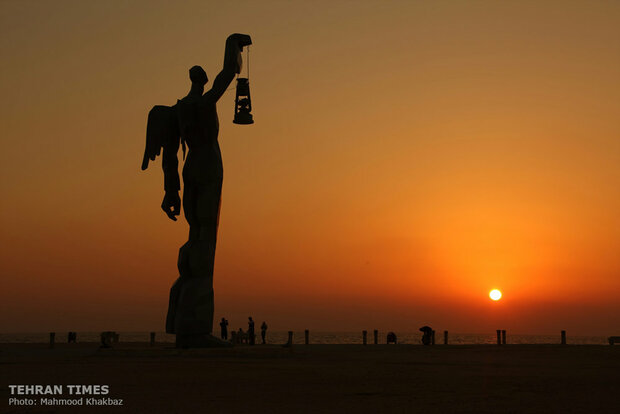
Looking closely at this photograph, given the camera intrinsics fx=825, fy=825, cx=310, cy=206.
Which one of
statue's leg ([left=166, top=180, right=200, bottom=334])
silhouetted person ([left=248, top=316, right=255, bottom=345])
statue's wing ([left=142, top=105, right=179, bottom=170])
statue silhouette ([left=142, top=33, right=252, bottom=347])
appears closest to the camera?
statue silhouette ([left=142, top=33, right=252, bottom=347])

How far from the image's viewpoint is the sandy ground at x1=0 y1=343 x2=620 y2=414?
46.3 feet

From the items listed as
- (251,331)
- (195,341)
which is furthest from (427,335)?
(195,341)

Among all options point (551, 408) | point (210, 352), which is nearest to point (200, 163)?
point (210, 352)

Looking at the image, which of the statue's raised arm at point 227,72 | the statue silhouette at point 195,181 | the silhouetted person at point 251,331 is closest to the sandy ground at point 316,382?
the statue silhouette at point 195,181

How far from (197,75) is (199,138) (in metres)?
2.09

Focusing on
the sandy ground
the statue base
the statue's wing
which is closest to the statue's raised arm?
the statue's wing

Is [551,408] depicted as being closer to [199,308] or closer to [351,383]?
[351,383]

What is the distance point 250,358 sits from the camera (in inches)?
1000

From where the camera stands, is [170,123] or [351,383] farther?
[170,123]

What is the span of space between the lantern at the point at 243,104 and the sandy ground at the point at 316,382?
7097 millimetres

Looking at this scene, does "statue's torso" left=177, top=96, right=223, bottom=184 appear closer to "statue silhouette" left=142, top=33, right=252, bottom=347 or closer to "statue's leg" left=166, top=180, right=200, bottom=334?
"statue silhouette" left=142, top=33, right=252, bottom=347

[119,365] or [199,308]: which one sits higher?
[199,308]

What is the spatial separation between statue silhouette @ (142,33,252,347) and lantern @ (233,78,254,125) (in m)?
0.39

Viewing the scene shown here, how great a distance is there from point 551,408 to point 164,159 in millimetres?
16290
